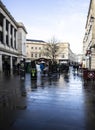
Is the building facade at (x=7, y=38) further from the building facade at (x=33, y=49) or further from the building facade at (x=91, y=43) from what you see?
the building facade at (x=33, y=49)

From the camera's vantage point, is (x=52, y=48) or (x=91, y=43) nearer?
(x=91, y=43)

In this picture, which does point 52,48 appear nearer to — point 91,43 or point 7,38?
point 7,38

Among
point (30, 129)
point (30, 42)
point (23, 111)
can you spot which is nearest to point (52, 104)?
point (23, 111)

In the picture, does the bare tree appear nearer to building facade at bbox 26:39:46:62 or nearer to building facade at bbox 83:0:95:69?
building facade at bbox 83:0:95:69

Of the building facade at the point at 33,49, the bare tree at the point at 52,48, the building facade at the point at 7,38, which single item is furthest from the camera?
the building facade at the point at 33,49

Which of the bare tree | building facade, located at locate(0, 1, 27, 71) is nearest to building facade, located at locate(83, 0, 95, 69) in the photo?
building facade, located at locate(0, 1, 27, 71)

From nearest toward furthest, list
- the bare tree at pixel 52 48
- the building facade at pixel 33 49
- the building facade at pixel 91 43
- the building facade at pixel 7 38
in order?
the building facade at pixel 91 43
the building facade at pixel 7 38
the bare tree at pixel 52 48
the building facade at pixel 33 49

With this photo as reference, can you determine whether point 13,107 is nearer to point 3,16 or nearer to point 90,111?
point 90,111

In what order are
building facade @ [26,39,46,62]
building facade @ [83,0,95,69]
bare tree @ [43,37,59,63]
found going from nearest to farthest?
building facade @ [83,0,95,69] → bare tree @ [43,37,59,63] → building facade @ [26,39,46,62]

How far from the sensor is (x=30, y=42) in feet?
420

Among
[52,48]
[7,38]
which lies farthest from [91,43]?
[52,48]

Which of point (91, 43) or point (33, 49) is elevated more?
point (33, 49)

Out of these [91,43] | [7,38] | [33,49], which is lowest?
[91,43]

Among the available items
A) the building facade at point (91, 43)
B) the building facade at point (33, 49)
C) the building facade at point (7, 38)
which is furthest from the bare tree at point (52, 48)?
the building facade at point (33, 49)
